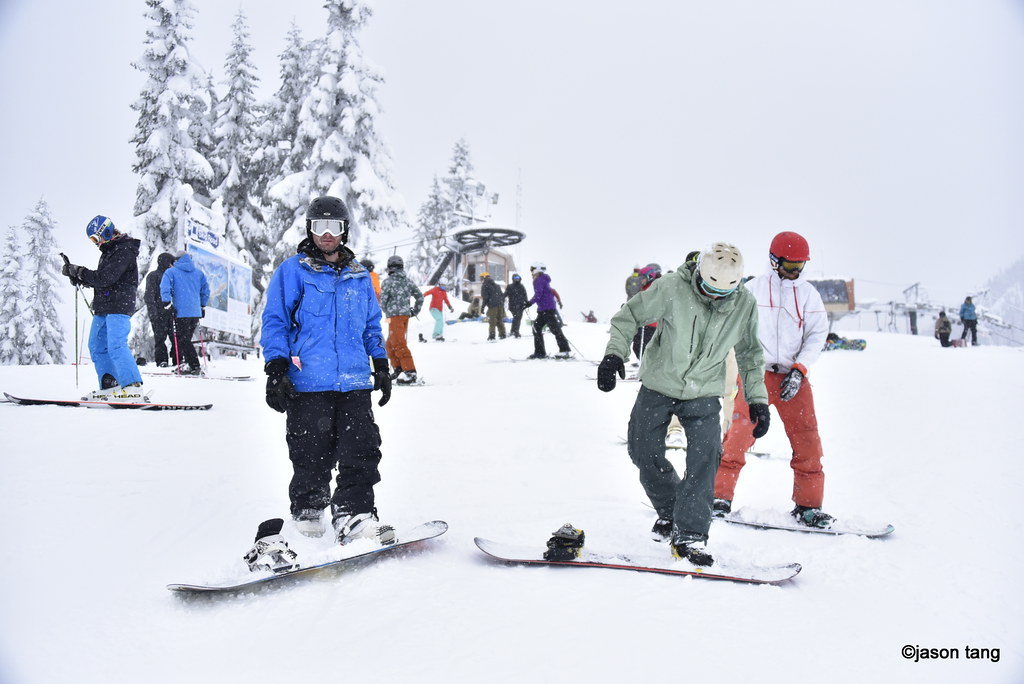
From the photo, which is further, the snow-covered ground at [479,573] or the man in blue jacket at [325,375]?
the man in blue jacket at [325,375]

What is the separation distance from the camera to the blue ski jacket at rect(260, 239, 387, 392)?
3334 millimetres

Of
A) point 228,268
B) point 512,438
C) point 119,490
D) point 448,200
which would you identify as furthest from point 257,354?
point 448,200

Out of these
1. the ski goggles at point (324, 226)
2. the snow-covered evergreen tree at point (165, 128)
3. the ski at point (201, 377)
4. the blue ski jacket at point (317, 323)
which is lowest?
the ski at point (201, 377)

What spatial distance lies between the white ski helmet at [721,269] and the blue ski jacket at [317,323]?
190 cm

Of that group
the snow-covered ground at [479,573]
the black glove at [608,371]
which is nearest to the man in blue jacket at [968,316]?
the snow-covered ground at [479,573]

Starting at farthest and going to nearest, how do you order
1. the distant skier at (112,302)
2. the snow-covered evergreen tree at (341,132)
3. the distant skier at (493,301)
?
the snow-covered evergreen tree at (341,132) → the distant skier at (493,301) → the distant skier at (112,302)

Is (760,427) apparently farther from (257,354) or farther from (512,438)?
Result: (257,354)

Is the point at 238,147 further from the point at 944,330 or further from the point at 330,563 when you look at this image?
the point at 944,330

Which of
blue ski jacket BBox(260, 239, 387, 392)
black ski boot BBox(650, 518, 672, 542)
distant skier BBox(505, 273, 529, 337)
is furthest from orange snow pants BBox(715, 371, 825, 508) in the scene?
distant skier BBox(505, 273, 529, 337)

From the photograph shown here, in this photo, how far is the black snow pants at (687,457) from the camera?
3.28 meters

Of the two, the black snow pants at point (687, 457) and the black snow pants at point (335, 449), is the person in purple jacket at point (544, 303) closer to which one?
the black snow pants at point (687, 457)

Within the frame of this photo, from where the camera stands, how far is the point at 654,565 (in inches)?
124

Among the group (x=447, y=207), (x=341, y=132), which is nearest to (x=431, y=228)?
(x=447, y=207)

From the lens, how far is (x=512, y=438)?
6711 millimetres
